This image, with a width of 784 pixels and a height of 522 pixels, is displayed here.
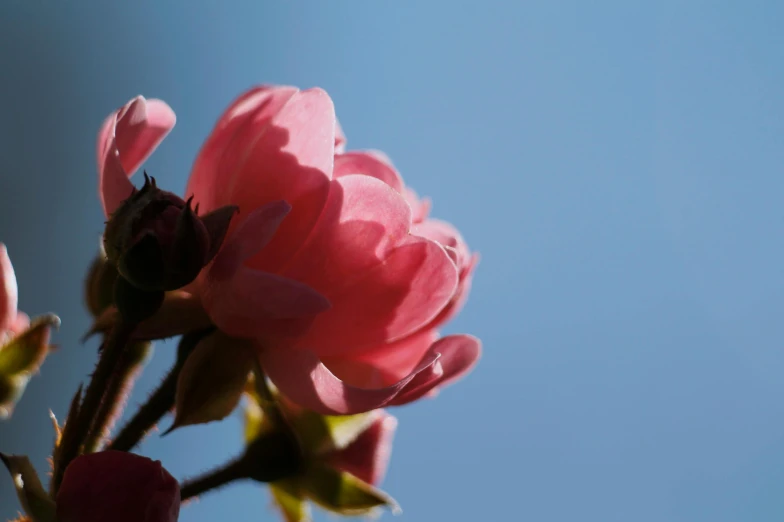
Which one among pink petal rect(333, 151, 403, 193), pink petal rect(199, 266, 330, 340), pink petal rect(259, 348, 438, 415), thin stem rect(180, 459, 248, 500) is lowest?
thin stem rect(180, 459, 248, 500)

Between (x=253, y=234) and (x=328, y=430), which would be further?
(x=328, y=430)

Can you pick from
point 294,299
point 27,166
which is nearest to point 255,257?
point 294,299

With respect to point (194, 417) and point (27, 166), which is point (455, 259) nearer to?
point (194, 417)

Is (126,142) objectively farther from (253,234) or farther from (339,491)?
(339,491)

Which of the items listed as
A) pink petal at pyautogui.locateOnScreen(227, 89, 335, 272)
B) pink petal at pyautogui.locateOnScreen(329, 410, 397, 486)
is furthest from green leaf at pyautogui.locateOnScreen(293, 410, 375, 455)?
pink petal at pyautogui.locateOnScreen(227, 89, 335, 272)

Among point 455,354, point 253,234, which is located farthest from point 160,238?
point 455,354

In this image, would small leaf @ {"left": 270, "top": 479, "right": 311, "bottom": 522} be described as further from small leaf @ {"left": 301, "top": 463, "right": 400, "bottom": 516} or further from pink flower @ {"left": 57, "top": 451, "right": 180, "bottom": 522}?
pink flower @ {"left": 57, "top": 451, "right": 180, "bottom": 522}
